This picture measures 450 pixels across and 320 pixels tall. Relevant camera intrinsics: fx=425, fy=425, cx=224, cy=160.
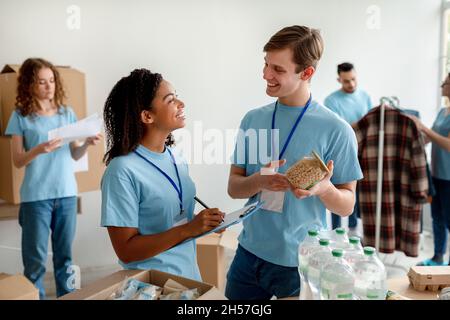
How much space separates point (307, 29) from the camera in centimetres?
115

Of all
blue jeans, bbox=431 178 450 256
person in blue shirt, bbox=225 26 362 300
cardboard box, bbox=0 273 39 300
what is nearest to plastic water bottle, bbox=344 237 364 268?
person in blue shirt, bbox=225 26 362 300

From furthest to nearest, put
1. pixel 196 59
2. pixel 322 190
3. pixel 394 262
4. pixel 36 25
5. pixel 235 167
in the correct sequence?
pixel 394 262 < pixel 36 25 < pixel 196 59 < pixel 235 167 < pixel 322 190

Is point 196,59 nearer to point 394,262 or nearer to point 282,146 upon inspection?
point 282,146

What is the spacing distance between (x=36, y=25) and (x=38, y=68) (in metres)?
0.28

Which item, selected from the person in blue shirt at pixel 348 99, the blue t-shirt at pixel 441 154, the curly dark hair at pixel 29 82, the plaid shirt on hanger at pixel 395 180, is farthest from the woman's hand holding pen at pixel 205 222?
the blue t-shirt at pixel 441 154

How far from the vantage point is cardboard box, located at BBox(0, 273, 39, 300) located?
3.09 feet

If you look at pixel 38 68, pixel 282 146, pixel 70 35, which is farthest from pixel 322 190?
pixel 38 68

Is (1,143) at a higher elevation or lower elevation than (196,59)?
lower

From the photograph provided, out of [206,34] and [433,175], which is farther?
[433,175]

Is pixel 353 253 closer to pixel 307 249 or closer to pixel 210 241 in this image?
pixel 307 249

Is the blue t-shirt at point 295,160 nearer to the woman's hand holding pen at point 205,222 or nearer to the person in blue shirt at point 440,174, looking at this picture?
the woman's hand holding pen at point 205,222

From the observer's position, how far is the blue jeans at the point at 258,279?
1.22 meters

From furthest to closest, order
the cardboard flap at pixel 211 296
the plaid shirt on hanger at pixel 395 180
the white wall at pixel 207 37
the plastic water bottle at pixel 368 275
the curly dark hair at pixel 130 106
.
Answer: the plaid shirt on hanger at pixel 395 180 < the white wall at pixel 207 37 < the curly dark hair at pixel 130 106 < the plastic water bottle at pixel 368 275 < the cardboard flap at pixel 211 296

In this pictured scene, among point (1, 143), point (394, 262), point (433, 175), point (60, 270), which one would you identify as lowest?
point (394, 262)
